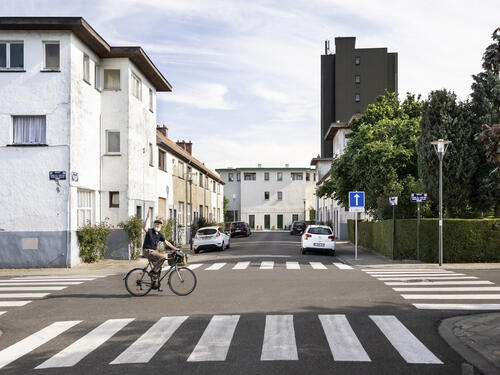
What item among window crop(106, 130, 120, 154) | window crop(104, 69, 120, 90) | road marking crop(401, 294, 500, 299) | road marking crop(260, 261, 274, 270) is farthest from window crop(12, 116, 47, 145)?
road marking crop(401, 294, 500, 299)

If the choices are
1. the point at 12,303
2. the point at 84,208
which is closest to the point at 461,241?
the point at 84,208

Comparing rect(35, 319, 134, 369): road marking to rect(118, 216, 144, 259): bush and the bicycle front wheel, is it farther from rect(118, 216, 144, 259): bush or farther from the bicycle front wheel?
rect(118, 216, 144, 259): bush

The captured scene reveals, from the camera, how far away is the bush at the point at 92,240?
2227cm

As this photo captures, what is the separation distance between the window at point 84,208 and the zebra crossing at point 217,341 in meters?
13.9

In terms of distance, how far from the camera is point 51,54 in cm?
2180

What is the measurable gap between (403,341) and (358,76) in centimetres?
6485

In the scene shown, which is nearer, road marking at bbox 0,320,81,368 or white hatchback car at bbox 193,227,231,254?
road marking at bbox 0,320,81,368

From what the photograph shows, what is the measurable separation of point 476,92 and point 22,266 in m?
19.3

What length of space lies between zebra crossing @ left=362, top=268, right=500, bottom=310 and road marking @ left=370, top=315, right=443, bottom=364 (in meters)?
1.73

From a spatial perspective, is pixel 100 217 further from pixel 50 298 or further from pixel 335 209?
pixel 335 209

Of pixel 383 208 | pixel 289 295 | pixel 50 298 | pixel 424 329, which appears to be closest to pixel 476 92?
pixel 383 208

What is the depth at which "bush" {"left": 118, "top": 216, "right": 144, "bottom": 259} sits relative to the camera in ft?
80.3

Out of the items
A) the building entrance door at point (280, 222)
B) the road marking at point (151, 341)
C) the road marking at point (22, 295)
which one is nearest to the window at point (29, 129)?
the road marking at point (22, 295)

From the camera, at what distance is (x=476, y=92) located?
22.9 metres
